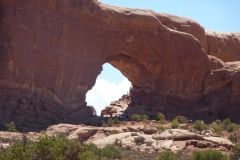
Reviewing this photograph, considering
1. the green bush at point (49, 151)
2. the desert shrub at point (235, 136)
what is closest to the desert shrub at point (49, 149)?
the green bush at point (49, 151)

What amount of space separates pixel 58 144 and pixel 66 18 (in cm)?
1920

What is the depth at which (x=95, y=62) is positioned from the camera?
36.8 meters

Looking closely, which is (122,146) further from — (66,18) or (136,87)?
(136,87)

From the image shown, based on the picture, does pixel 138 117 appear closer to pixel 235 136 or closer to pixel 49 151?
pixel 235 136

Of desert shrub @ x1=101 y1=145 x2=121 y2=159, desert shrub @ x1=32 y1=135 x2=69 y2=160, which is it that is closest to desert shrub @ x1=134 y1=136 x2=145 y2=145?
desert shrub @ x1=101 y1=145 x2=121 y2=159

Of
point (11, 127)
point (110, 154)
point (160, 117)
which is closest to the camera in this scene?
point (110, 154)

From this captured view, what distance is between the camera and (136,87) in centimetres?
4138

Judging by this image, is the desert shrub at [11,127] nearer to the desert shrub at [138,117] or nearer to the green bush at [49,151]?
the desert shrub at [138,117]

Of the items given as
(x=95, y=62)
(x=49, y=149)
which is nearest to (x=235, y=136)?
(x=95, y=62)

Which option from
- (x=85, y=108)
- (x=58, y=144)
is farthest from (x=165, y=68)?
(x=58, y=144)

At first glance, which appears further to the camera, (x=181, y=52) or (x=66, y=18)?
(x=181, y=52)

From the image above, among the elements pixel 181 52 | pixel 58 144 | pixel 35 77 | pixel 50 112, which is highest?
pixel 181 52

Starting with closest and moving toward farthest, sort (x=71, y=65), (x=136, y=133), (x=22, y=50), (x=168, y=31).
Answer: (x=136, y=133) → (x=22, y=50) → (x=71, y=65) → (x=168, y=31)

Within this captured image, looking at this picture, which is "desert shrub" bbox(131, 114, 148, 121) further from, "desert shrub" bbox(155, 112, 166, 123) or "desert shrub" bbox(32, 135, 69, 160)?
"desert shrub" bbox(32, 135, 69, 160)
